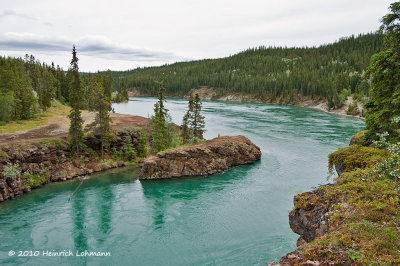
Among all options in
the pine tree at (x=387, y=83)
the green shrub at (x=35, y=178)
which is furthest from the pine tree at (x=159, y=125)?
the pine tree at (x=387, y=83)

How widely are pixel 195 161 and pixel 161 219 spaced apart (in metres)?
13.6

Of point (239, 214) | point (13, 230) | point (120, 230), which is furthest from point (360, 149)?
point (13, 230)

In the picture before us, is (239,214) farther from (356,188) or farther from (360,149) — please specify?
(356,188)

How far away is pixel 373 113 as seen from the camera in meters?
20.1

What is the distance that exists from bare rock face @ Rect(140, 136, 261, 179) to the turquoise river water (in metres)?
1.43

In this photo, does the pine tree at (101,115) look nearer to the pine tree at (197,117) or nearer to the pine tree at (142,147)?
the pine tree at (142,147)

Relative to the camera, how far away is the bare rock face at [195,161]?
35.9 metres

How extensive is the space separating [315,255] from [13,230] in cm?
2515

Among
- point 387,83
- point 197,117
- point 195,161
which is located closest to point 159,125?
point 197,117

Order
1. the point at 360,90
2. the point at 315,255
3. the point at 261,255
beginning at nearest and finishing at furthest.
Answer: the point at 315,255 < the point at 261,255 < the point at 360,90

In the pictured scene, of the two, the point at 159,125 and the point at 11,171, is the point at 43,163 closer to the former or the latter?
the point at 11,171

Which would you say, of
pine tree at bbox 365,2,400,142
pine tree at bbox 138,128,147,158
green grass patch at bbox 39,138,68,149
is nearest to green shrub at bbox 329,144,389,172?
pine tree at bbox 365,2,400,142

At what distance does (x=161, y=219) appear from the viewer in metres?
24.6

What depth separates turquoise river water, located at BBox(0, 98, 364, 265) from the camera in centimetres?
1892
